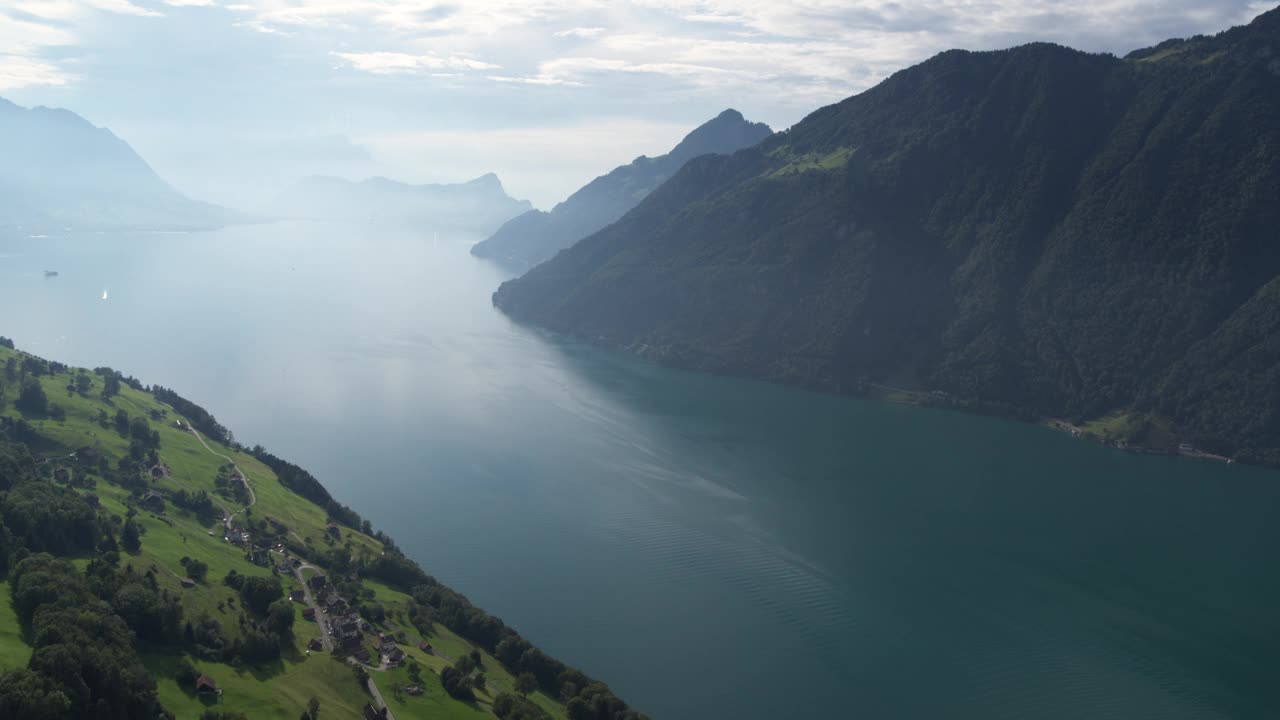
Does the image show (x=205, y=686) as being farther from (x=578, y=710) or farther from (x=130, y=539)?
(x=130, y=539)

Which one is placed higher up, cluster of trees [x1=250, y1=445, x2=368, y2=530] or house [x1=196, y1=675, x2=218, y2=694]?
house [x1=196, y1=675, x2=218, y2=694]

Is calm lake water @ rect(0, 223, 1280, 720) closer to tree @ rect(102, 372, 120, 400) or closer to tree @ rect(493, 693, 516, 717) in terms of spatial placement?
tree @ rect(493, 693, 516, 717)

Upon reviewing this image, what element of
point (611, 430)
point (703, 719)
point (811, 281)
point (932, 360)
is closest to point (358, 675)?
point (703, 719)

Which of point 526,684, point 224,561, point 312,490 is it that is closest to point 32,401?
point 312,490

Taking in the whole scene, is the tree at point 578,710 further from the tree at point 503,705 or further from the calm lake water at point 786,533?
the calm lake water at point 786,533

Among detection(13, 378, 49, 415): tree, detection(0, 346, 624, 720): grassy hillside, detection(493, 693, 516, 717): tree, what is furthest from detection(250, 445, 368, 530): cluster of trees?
detection(493, 693, 516, 717): tree

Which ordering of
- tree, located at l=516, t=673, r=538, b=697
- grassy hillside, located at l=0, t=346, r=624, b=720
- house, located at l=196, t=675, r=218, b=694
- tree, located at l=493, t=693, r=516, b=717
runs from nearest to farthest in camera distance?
house, located at l=196, t=675, r=218, b=694 → grassy hillside, located at l=0, t=346, r=624, b=720 → tree, located at l=493, t=693, r=516, b=717 → tree, located at l=516, t=673, r=538, b=697
